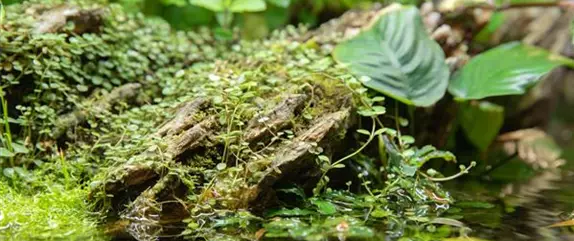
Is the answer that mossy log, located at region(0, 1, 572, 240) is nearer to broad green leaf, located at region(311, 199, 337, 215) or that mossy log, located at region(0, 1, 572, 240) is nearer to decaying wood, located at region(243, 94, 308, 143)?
decaying wood, located at region(243, 94, 308, 143)

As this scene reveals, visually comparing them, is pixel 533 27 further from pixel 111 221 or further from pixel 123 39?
pixel 111 221

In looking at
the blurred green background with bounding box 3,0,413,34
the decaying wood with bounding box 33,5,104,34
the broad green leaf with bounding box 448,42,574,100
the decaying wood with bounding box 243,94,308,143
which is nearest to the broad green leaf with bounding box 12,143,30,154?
the decaying wood with bounding box 33,5,104,34

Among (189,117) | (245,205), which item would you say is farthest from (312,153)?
(189,117)

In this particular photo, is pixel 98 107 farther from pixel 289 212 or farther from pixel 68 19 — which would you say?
pixel 289 212

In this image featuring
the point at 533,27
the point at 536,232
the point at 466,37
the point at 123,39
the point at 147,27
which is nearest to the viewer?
the point at 536,232

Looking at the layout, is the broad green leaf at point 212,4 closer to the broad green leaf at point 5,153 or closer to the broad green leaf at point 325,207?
the broad green leaf at point 5,153

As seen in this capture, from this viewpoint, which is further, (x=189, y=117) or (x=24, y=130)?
(x=24, y=130)
